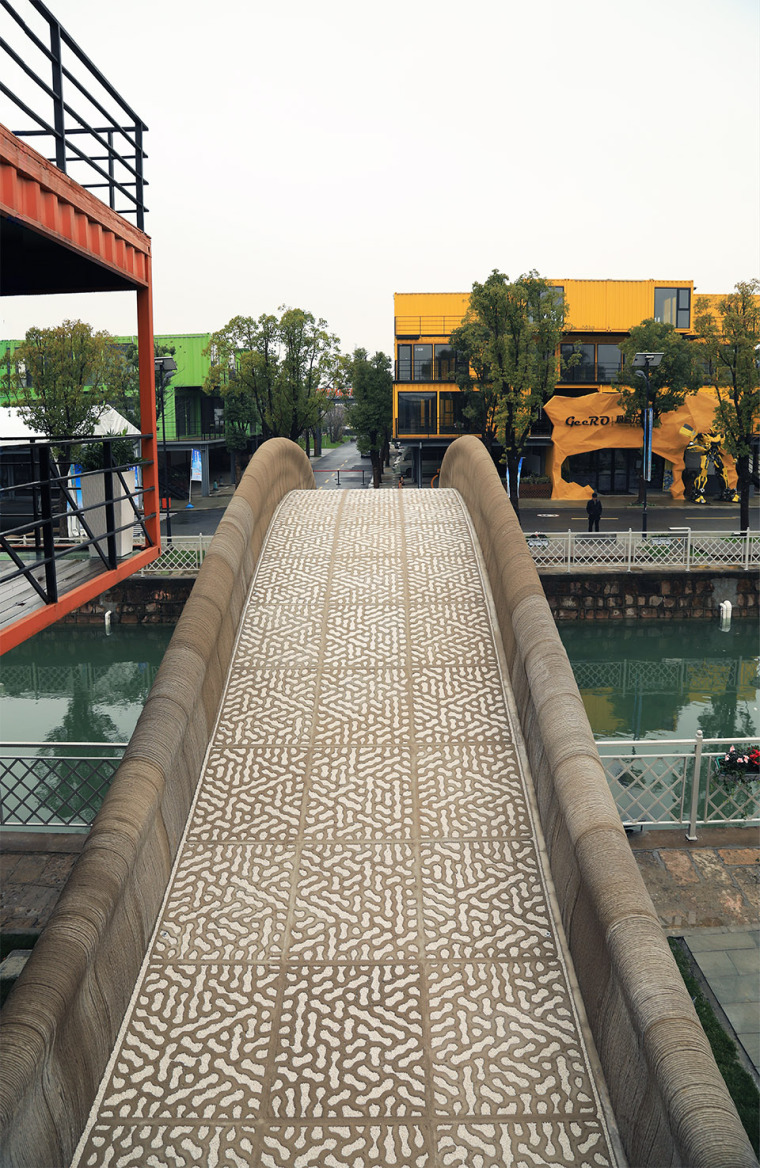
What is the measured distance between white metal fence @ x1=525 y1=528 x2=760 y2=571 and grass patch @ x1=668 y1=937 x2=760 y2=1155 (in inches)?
623

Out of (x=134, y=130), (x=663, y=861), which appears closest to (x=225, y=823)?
(x=663, y=861)

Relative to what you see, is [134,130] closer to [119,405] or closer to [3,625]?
[3,625]

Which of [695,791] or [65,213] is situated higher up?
[65,213]

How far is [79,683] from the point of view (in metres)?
17.5

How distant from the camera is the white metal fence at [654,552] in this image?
2133cm

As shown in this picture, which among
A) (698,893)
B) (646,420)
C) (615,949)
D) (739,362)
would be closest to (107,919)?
(615,949)

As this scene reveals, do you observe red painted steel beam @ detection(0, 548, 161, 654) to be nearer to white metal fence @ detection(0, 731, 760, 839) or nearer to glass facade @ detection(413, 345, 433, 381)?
white metal fence @ detection(0, 731, 760, 839)

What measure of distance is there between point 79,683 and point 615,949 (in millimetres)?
15130

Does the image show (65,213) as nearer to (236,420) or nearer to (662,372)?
(662,372)

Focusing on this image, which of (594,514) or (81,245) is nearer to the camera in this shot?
(81,245)

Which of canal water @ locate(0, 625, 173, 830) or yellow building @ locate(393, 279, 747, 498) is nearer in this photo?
canal water @ locate(0, 625, 173, 830)

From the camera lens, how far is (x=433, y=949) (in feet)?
16.6

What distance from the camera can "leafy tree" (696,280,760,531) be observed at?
2500cm

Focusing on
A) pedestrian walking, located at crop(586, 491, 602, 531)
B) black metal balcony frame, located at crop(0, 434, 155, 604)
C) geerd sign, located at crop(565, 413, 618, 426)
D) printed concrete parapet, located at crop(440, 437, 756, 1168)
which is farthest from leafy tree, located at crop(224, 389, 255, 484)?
printed concrete parapet, located at crop(440, 437, 756, 1168)
